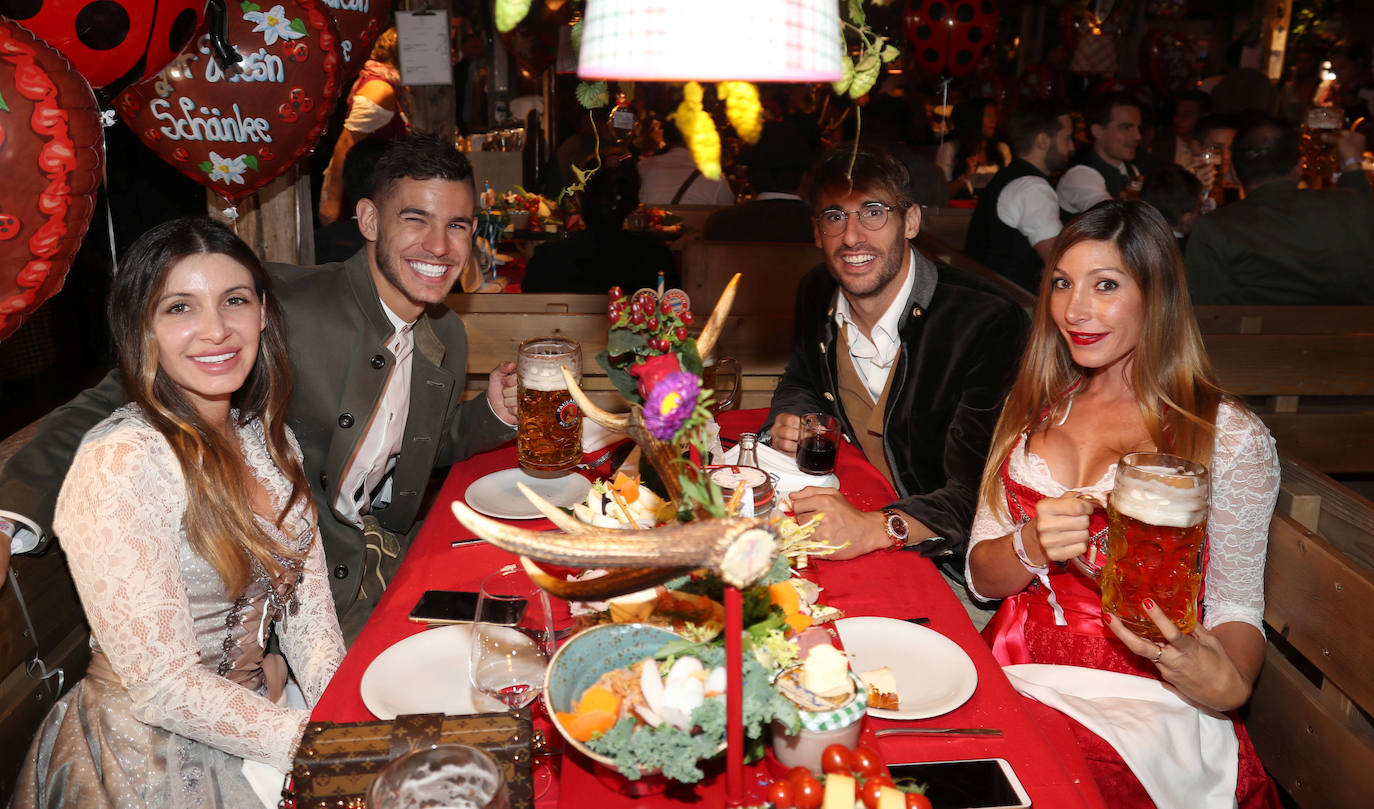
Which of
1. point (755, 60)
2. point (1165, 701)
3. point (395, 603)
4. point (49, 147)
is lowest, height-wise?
point (1165, 701)

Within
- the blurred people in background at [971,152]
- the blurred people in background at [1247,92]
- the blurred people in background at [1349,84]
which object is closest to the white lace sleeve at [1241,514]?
the blurred people in background at [971,152]

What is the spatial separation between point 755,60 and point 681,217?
4.91m

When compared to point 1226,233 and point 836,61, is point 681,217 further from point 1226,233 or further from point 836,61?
point 836,61

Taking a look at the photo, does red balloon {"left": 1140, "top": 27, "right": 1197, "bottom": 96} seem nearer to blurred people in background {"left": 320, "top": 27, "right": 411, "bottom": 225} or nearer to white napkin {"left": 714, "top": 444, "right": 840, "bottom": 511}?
blurred people in background {"left": 320, "top": 27, "right": 411, "bottom": 225}

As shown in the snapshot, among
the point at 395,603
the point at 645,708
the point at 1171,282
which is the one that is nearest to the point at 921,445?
the point at 1171,282

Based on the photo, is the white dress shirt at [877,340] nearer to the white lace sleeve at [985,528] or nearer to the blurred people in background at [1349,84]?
the white lace sleeve at [985,528]

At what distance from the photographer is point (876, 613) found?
1776 millimetres

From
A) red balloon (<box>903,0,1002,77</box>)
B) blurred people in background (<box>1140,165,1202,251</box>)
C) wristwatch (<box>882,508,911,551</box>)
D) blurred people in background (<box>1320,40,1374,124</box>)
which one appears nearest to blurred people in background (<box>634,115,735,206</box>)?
red balloon (<box>903,0,1002,77</box>)

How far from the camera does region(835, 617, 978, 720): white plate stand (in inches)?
56.5

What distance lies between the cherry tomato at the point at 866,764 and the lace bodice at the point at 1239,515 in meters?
1.00

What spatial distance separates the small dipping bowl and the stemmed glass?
326 millimetres

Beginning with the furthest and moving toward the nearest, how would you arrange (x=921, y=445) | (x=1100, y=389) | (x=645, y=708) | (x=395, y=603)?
1. (x=921, y=445)
2. (x=1100, y=389)
3. (x=395, y=603)
4. (x=645, y=708)

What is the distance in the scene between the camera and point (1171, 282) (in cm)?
197

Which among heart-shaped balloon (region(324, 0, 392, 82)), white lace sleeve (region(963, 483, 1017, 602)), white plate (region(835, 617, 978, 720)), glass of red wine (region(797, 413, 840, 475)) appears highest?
heart-shaped balloon (region(324, 0, 392, 82))
